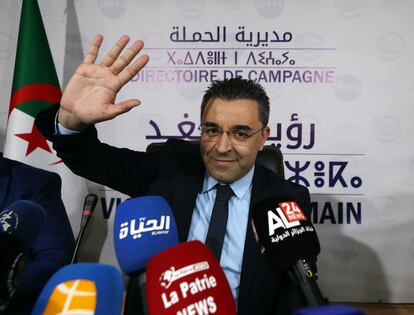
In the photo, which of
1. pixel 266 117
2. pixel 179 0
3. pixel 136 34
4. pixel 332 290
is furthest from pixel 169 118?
pixel 332 290

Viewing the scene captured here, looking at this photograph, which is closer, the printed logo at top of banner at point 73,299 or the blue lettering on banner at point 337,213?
the printed logo at top of banner at point 73,299

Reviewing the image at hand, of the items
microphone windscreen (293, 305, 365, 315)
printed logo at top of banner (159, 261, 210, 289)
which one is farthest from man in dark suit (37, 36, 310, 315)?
microphone windscreen (293, 305, 365, 315)

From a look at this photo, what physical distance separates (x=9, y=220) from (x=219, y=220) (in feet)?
2.37

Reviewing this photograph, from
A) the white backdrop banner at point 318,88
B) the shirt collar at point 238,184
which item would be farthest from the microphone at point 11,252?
the white backdrop banner at point 318,88

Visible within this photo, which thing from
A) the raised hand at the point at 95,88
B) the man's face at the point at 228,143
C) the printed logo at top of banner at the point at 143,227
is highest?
the raised hand at the point at 95,88

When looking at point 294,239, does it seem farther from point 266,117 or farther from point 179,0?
point 179,0

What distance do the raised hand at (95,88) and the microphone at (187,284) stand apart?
0.53 m

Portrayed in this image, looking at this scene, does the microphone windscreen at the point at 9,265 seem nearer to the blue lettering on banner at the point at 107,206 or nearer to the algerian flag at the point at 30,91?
the algerian flag at the point at 30,91

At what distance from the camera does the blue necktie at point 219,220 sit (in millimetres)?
1299

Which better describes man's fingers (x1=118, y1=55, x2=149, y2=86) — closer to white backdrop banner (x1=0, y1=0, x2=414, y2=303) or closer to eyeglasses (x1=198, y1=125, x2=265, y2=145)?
eyeglasses (x1=198, y1=125, x2=265, y2=145)

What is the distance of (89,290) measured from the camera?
588mm

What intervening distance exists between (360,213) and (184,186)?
1.44m

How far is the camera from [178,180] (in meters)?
1.47

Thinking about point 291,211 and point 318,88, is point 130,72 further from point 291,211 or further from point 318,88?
point 318,88
